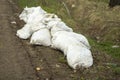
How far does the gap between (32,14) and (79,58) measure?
369 centimetres

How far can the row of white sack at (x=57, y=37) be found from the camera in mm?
8594

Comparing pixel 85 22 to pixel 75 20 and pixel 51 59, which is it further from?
pixel 51 59

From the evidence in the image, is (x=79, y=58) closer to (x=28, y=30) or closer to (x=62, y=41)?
(x=62, y=41)

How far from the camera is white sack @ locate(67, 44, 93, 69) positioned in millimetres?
8484

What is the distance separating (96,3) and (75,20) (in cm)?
138

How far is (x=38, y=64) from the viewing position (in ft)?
28.9

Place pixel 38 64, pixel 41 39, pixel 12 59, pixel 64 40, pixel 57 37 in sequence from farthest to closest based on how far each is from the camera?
pixel 41 39
pixel 57 37
pixel 64 40
pixel 12 59
pixel 38 64

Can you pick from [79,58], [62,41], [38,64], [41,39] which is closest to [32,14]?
[41,39]

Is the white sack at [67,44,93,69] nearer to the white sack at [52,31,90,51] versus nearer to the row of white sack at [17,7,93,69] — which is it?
the row of white sack at [17,7,93,69]

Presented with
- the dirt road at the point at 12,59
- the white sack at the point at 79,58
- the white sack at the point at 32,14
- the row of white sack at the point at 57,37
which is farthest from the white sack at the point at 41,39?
the white sack at the point at 79,58

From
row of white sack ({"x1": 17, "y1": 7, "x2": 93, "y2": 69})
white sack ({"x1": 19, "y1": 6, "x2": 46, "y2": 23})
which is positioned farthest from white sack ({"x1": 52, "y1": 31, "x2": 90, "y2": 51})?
white sack ({"x1": 19, "y1": 6, "x2": 46, "y2": 23})

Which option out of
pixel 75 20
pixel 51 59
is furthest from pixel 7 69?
pixel 75 20

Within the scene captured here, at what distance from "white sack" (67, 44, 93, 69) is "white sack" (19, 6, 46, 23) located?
2488mm

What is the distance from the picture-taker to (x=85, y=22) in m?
12.5
